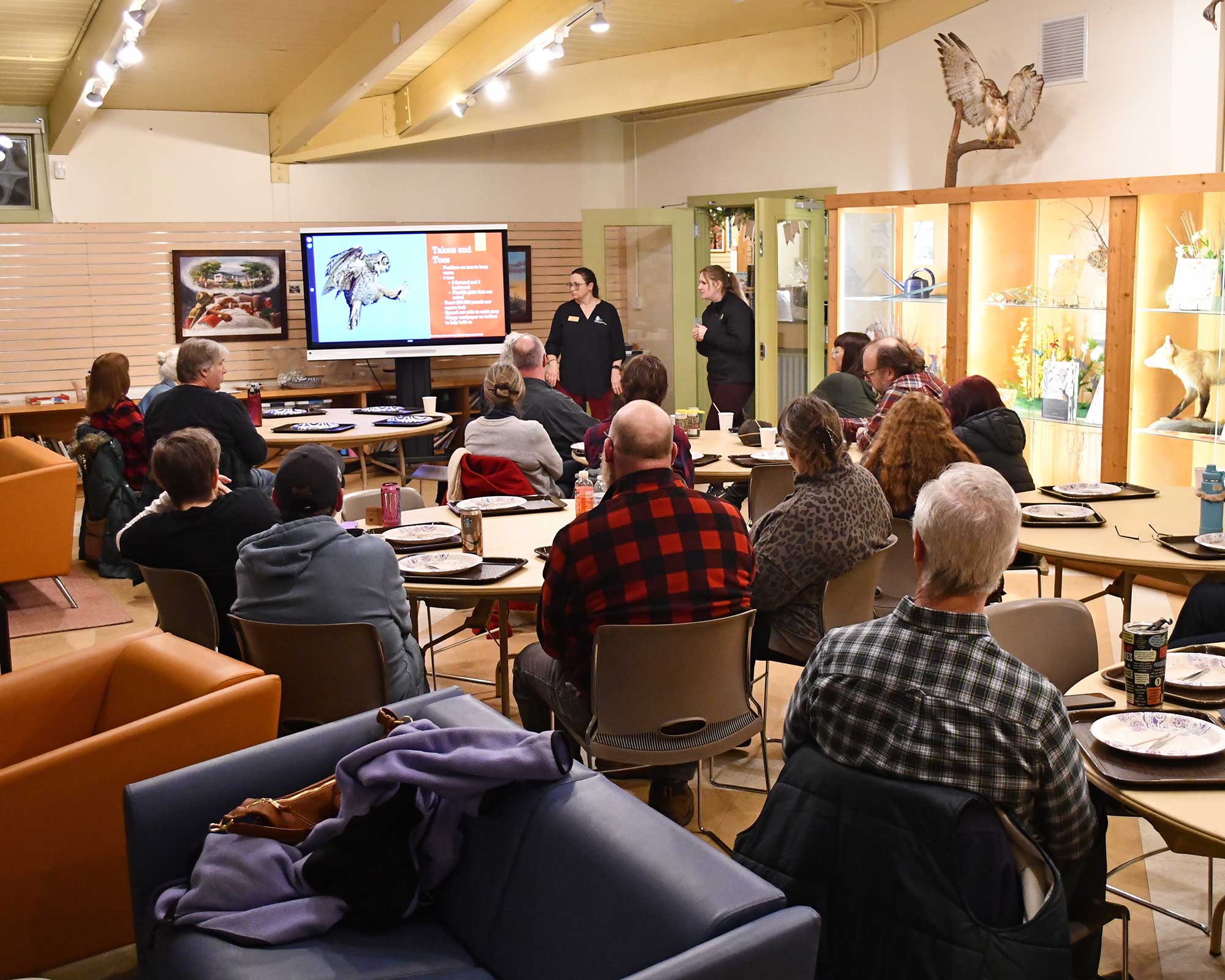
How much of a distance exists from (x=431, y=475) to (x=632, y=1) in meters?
3.71

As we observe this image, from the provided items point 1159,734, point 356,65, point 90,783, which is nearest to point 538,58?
point 356,65

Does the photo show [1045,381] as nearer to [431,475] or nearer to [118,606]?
[431,475]

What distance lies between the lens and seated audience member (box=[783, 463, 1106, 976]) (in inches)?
81.9

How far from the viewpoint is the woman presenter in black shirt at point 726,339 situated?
9320 millimetres

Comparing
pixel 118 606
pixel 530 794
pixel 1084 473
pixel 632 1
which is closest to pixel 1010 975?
pixel 530 794

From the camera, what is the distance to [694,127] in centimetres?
1105

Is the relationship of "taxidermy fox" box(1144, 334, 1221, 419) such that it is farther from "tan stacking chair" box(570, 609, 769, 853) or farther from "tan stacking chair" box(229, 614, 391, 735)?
"tan stacking chair" box(229, 614, 391, 735)

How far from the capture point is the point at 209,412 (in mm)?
6227

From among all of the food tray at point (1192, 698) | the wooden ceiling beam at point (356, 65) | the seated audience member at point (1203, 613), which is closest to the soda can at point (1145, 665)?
the food tray at point (1192, 698)

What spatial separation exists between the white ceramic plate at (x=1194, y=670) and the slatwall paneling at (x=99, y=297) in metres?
8.94

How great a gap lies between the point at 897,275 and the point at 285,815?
21.2 ft

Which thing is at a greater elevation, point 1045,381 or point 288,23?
point 288,23

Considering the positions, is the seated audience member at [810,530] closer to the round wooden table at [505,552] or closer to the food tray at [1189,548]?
the round wooden table at [505,552]

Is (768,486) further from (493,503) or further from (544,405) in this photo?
(493,503)
